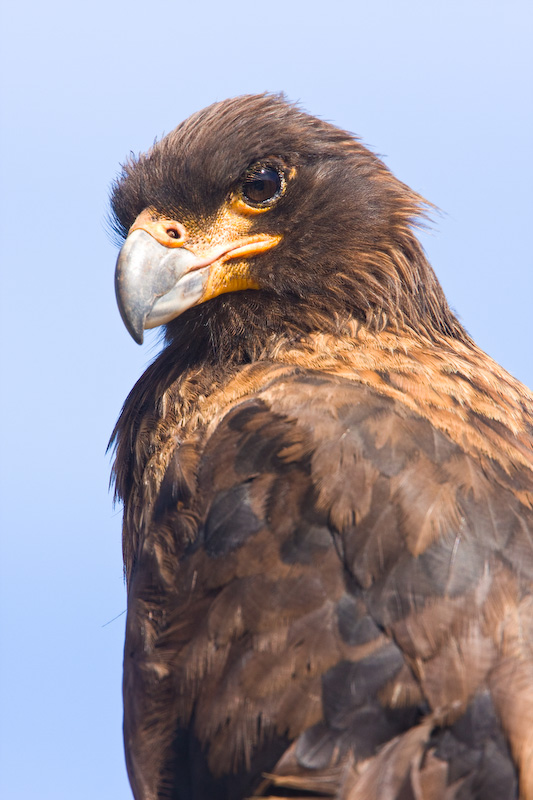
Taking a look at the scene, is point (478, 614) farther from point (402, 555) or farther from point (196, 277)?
point (196, 277)

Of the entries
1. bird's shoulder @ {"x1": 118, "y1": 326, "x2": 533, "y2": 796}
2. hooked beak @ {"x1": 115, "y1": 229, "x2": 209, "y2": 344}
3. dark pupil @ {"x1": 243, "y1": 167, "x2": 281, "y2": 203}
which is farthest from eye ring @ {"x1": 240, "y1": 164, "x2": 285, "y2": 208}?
bird's shoulder @ {"x1": 118, "y1": 326, "x2": 533, "y2": 796}

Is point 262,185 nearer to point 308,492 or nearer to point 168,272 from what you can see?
point 168,272

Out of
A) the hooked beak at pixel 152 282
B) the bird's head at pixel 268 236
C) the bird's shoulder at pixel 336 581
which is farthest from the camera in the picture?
the bird's head at pixel 268 236

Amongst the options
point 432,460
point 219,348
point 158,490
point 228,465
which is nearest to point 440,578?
point 432,460

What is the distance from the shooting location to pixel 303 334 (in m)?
4.23

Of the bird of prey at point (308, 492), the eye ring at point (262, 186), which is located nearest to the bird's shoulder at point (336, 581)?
the bird of prey at point (308, 492)

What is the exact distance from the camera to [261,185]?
4.36 m

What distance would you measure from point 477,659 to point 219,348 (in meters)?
1.76

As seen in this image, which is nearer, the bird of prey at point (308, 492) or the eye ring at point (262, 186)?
the bird of prey at point (308, 492)

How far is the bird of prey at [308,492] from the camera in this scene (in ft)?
10.0

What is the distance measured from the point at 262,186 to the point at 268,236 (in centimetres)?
21

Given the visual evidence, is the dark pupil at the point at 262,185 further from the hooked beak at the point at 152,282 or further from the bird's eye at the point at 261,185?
the hooked beak at the point at 152,282

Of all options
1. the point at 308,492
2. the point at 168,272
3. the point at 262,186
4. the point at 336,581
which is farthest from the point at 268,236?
the point at 336,581

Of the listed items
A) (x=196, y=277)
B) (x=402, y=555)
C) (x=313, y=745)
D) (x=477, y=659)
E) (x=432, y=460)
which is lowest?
(x=313, y=745)
